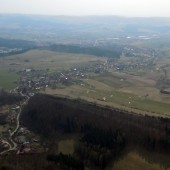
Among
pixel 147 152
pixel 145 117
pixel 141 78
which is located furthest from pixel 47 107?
pixel 141 78

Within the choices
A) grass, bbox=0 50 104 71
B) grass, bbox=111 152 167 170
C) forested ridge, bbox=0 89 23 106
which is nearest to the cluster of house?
forested ridge, bbox=0 89 23 106

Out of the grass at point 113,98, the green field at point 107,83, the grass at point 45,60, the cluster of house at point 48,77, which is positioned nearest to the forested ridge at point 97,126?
the grass at point 113,98

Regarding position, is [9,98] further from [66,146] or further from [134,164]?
[134,164]

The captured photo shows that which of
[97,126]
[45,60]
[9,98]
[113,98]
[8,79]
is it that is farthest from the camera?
[45,60]

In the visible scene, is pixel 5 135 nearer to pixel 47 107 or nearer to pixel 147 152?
pixel 47 107

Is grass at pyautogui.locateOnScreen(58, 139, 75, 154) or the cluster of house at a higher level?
grass at pyautogui.locateOnScreen(58, 139, 75, 154)

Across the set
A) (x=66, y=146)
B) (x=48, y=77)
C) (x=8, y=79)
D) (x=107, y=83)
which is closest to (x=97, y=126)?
(x=66, y=146)

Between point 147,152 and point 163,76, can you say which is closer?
point 147,152

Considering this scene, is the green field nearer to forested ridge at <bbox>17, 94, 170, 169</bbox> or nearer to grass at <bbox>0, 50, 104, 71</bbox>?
grass at <bbox>0, 50, 104, 71</bbox>
